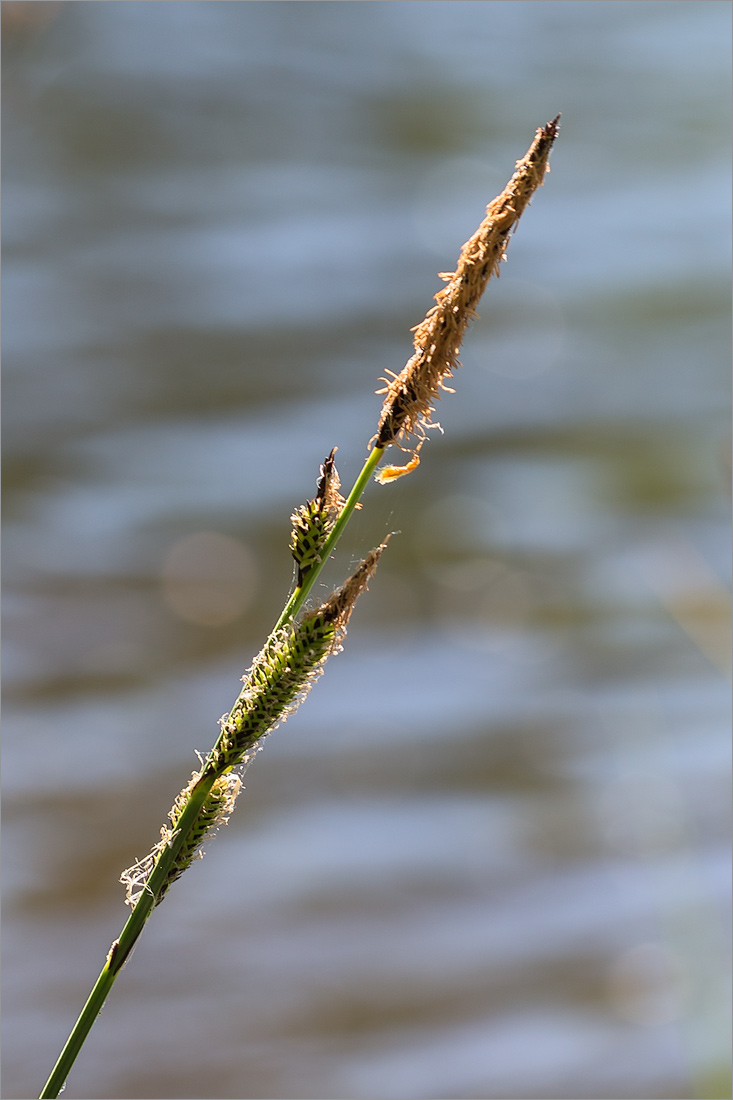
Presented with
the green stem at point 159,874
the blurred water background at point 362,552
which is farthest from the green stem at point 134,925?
the blurred water background at point 362,552

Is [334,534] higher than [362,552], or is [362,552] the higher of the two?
[362,552]

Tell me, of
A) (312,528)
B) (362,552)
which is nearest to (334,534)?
(312,528)

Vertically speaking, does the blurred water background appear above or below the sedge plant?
above

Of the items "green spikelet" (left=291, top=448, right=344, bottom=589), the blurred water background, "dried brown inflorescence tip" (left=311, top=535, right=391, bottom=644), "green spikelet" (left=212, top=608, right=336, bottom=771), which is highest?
the blurred water background

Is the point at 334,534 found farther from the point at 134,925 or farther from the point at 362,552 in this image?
the point at 362,552

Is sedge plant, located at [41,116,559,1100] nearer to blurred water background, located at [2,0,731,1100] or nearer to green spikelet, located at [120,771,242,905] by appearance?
green spikelet, located at [120,771,242,905]

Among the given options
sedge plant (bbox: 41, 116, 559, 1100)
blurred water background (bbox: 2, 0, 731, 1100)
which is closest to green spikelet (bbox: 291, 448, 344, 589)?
sedge plant (bbox: 41, 116, 559, 1100)

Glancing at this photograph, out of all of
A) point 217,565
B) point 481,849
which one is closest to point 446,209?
point 217,565
